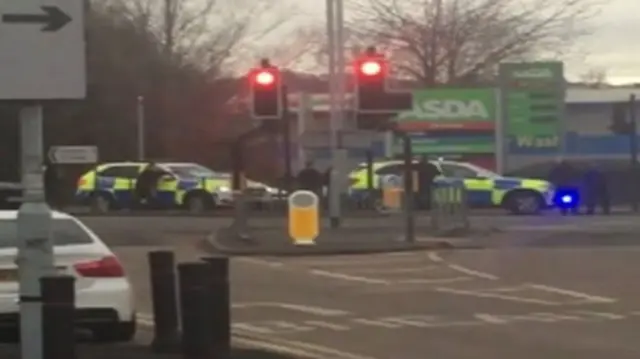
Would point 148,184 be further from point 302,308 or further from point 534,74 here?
point 302,308

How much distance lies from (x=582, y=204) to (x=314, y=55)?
1001 inches

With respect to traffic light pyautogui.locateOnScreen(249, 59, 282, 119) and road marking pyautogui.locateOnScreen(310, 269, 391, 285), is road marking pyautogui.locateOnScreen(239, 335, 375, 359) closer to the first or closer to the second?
road marking pyautogui.locateOnScreen(310, 269, 391, 285)

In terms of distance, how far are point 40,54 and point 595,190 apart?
3561 centimetres

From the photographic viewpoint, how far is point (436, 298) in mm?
20219

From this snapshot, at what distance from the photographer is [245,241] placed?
2934cm

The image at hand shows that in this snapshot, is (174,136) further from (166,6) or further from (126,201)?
(126,201)

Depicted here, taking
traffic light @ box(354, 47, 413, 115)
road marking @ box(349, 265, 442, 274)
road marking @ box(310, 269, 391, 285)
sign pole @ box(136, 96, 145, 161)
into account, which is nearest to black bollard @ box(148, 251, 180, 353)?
road marking @ box(310, 269, 391, 285)

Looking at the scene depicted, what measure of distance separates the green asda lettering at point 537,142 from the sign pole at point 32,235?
2094 inches

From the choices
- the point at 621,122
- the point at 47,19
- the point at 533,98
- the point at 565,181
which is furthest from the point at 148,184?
the point at 47,19

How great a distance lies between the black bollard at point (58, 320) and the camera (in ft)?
31.1

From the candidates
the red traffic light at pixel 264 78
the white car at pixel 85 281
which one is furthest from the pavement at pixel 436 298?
the red traffic light at pixel 264 78

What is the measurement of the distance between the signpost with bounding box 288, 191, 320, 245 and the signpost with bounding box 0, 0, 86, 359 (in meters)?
20.3

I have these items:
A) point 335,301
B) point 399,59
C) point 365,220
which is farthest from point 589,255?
point 399,59

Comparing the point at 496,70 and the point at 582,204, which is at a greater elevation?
the point at 496,70
